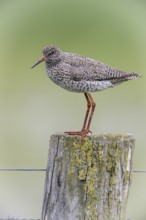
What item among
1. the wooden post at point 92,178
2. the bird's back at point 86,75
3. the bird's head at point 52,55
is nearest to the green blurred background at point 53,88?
the bird's head at point 52,55

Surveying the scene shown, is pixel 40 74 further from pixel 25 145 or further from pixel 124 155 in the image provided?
pixel 124 155

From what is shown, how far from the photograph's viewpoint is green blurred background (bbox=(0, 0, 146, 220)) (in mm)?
14227

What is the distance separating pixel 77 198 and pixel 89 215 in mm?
154

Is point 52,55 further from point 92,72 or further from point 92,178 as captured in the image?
point 92,178

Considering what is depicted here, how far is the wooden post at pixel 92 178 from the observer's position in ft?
20.6

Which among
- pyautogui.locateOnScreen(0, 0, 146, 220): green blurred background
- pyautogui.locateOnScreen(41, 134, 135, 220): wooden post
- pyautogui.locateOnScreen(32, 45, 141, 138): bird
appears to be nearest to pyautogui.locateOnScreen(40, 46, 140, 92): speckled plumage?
pyautogui.locateOnScreen(32, 45, 141, 138): bird

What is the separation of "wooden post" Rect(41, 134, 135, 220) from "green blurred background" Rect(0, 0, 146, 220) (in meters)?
5.66

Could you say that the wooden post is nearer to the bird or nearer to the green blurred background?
the bird

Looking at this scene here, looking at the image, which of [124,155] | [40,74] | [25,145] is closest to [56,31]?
[40,74]

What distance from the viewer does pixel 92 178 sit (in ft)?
20.6

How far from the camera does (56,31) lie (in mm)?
19922

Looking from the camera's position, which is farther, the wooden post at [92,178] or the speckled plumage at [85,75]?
the speckled plumage at [85,75]

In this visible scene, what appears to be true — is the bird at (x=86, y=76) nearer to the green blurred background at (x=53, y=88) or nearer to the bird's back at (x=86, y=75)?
the bird's back at (x=86, y=75)

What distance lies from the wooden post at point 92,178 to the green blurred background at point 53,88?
18.6ft
